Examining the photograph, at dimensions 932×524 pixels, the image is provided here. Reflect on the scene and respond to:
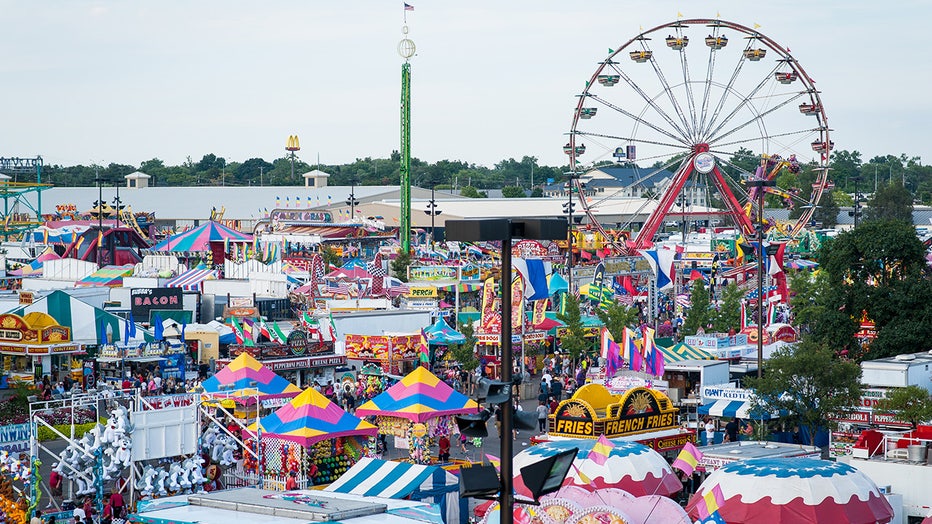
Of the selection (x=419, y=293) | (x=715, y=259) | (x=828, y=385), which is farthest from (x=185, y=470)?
(x=715, y=259)

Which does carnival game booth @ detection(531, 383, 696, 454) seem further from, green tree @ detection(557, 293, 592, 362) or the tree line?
the tree line

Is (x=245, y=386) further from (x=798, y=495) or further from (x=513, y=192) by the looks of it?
(x=513, y=192)

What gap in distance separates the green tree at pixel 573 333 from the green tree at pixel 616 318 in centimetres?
82

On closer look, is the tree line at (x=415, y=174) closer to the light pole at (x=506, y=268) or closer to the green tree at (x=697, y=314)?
the green tree at (x=697, y=314)

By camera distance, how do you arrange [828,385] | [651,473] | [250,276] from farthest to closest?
[250,276] → [828,385] → [651,473]

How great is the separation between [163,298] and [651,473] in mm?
22080

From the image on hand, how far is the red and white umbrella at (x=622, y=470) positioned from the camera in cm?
1900

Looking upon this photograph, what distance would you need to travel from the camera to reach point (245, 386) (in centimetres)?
2677

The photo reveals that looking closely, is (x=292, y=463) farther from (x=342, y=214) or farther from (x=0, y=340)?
(x=342, y=214)

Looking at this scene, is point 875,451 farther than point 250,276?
No

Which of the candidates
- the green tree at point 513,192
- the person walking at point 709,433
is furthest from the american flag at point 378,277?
the green tree at point 513,192

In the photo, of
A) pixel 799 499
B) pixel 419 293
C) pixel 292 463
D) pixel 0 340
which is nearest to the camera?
pixel 799 499

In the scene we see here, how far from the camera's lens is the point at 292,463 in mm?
21469

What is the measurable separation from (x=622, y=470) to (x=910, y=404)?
603 centimetres
